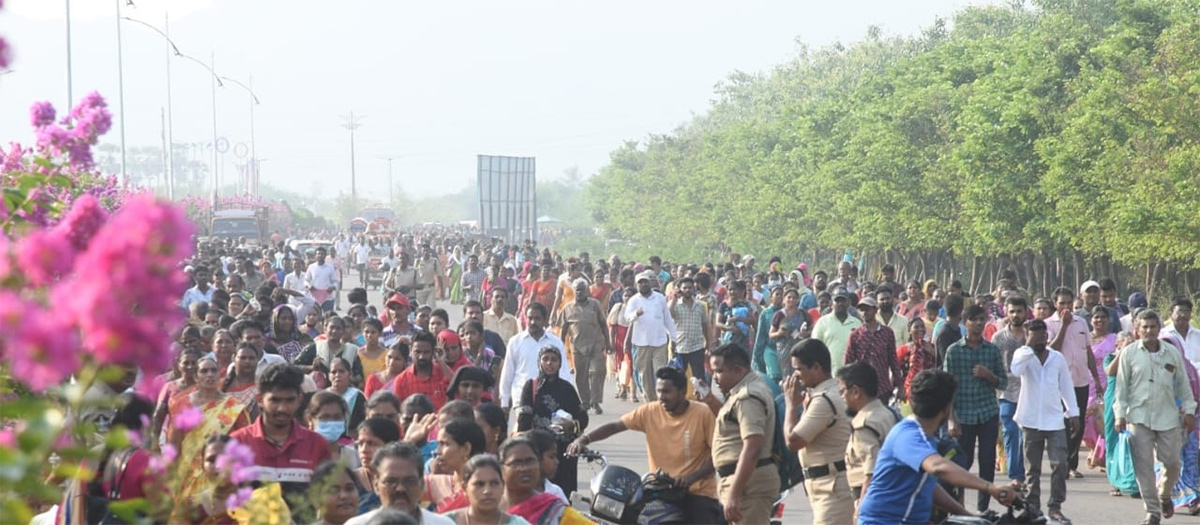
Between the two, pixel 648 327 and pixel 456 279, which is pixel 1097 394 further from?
pixel 456 279

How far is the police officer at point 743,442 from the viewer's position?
28.6 ft

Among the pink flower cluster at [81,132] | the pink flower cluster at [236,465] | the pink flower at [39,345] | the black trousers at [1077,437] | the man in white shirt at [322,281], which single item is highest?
the pink flower cluster at [81,132]

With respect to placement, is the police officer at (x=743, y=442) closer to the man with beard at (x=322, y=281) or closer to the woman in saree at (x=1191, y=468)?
the woman in saree at (x=1191, y=468)

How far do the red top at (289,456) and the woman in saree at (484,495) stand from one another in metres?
0.65

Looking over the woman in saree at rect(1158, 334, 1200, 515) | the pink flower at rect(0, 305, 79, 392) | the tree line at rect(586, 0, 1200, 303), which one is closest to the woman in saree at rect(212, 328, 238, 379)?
the woman in saree at rect(1158, 334, 1200, 515)

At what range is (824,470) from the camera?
902cm

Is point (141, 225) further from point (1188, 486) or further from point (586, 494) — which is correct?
point (1188, 486)

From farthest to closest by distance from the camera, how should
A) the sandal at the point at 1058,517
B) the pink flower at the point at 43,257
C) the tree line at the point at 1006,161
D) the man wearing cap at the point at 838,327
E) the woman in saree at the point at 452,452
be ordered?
the tree line at the point at 1006,161
the man wearing cap at the point at 838,327
the sandal at the point at 1058,517
the woman in saree at the point at 452,452
the pink flower at the point at 43,257

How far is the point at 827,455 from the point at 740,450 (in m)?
0.45

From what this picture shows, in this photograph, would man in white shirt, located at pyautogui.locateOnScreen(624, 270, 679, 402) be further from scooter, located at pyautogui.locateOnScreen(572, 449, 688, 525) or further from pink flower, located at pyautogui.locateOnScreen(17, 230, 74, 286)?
pink flower, located at pyautogui.locateOnScreen(17, 230, 74, 286)

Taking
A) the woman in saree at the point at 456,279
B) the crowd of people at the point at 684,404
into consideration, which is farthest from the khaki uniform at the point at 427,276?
the woman in saree at the point at 456,279

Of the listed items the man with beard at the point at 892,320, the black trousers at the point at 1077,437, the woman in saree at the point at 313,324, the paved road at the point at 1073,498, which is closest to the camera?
the paved road at the point at 1073,498

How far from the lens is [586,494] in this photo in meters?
13.2

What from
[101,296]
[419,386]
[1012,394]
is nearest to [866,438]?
[419,386]
